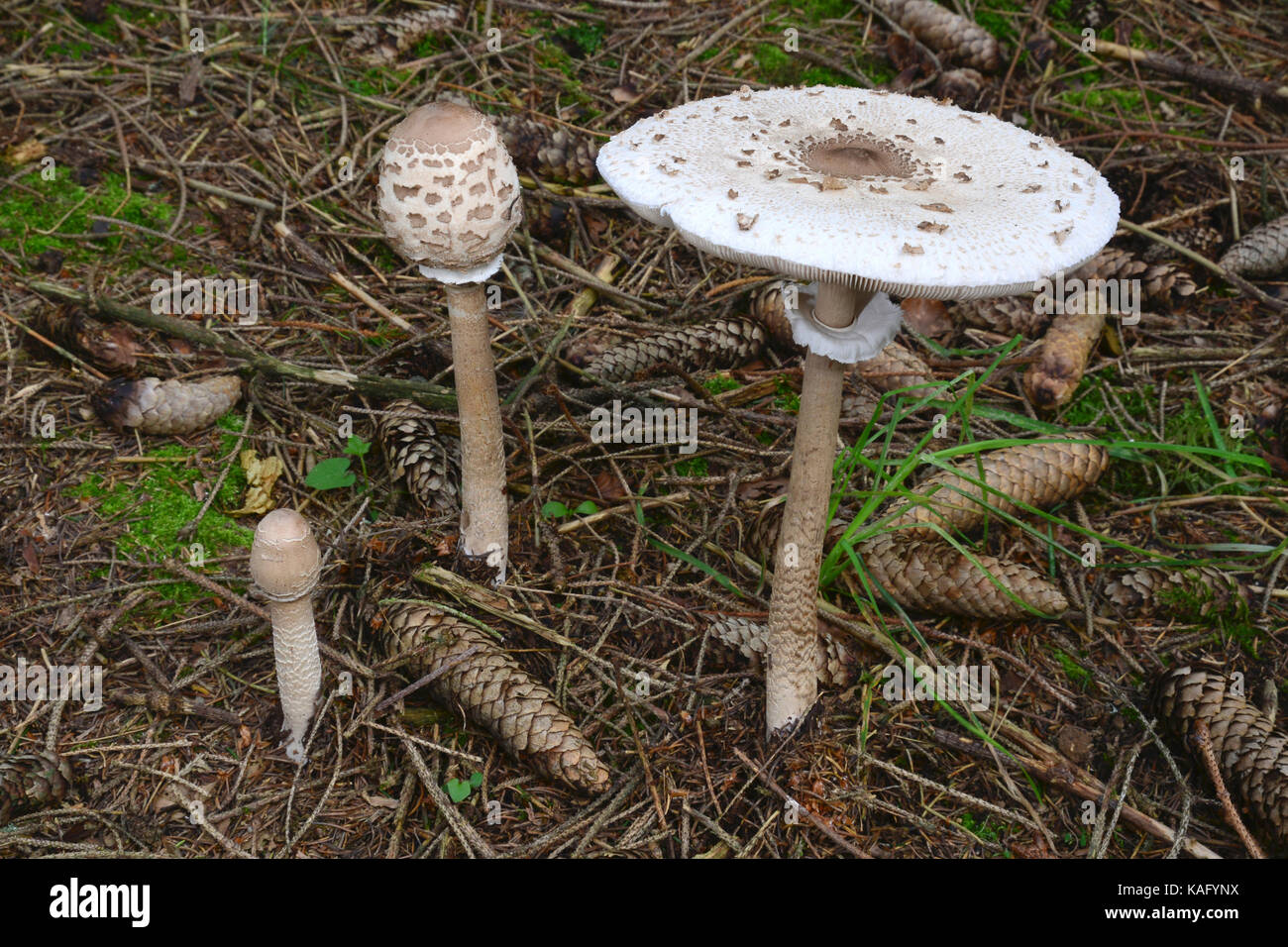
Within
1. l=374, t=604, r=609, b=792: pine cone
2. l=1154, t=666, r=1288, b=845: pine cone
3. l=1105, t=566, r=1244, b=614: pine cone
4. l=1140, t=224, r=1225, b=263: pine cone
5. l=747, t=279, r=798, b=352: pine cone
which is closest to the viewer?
l=1154, t=666, r=1288, b=845: pine cone

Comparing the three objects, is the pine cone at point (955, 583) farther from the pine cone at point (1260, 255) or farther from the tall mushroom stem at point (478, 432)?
the pine cone at point (1260, 255)

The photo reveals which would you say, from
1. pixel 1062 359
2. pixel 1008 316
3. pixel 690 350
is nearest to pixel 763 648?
pixel 690 350

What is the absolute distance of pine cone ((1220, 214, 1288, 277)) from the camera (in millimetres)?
4793

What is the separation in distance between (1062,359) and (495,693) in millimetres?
2994

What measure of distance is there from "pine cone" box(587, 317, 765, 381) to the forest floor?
8 cm

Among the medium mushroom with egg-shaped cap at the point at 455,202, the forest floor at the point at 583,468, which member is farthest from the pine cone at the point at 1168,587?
the medium mushroom with egg-shaped cap at the point at 455,202

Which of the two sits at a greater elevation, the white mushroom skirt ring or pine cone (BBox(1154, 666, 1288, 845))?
the white mushroom skirt ring

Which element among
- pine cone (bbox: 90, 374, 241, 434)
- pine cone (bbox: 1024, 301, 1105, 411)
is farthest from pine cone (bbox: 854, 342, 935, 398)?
pine cone (bbox: 90, 374, 241, 434)

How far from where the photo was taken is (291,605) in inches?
115

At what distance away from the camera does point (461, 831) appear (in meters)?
2.91

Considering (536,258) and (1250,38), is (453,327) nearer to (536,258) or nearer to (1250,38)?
(536,258)

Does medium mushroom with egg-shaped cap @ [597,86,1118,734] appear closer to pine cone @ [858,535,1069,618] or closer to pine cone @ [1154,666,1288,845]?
pine cone @ [858,535,1069,618]

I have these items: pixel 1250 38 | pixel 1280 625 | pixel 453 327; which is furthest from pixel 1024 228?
pixel 1250 38

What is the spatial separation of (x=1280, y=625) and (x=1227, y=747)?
0.81 m
